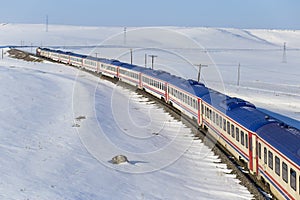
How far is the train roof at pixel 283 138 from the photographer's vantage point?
12.1m

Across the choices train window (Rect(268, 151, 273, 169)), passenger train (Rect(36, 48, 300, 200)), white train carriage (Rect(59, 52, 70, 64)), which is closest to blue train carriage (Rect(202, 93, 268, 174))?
passenger train (Rect(36, 48, 300, 200))

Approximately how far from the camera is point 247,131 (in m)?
16.0

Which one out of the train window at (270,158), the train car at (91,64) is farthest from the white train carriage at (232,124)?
the train car at (91,64)

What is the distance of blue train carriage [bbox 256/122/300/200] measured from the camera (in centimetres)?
1178

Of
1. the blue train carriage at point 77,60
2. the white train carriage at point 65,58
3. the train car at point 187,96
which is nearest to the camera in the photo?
the train car at point 187,96

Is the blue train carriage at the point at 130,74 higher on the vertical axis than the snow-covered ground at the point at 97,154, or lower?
higher

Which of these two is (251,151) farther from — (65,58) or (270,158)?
(65,58)

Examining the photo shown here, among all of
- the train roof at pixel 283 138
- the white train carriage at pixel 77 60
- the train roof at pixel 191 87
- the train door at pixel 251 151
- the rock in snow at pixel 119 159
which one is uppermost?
the white train carriage at pixel 77 60

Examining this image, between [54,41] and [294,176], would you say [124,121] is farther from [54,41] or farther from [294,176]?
[54,41]

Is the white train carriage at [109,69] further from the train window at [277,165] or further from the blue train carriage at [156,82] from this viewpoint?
the train window at [277,165]

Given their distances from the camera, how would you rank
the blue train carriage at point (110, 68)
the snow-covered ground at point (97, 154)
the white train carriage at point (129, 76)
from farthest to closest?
the blue train carriage at point (110, 68), the white train carriage at point (129, 76), the snow-covered ground at point (97, 154)

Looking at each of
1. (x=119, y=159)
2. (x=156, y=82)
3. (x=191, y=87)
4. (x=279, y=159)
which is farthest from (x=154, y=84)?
(x=279, y=159)

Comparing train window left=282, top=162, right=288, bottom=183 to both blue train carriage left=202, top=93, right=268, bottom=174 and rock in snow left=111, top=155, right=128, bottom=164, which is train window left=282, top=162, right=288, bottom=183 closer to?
blue train carriage left=202, top=93, right=268, bottom=174

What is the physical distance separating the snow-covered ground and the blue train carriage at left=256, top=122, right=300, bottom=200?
5.00 ft
